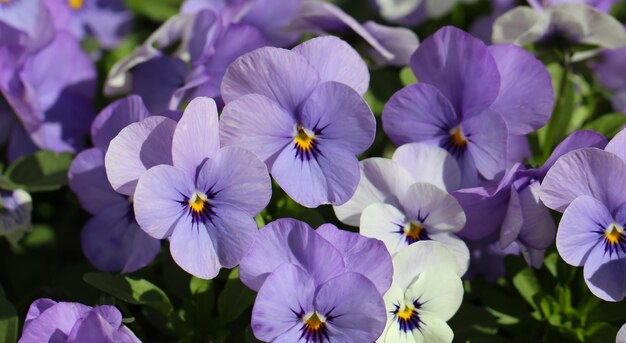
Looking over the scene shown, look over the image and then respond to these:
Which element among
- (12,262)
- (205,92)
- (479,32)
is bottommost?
(12,262)

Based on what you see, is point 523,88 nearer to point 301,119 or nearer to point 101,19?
point 301,119

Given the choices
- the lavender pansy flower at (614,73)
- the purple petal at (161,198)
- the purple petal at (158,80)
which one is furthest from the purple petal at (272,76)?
the lavender pansy flower at (614,73)

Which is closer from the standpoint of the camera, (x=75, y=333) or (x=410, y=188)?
(x=75, y=333)

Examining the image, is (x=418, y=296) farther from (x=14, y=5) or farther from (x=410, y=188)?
(x=14, y=5)

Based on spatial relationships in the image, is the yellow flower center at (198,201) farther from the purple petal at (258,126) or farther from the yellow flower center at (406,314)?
the yellow flower center at (406,314)

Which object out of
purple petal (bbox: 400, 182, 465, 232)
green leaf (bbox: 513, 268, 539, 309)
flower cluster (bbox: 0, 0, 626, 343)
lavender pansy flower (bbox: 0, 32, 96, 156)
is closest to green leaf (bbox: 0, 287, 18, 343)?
flower cluster (bbox: 0, 0, 626, 343)

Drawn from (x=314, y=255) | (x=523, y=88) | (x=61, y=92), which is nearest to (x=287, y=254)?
(x=314, y=255)

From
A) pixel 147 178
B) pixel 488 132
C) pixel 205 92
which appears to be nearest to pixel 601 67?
pixel 488 132
